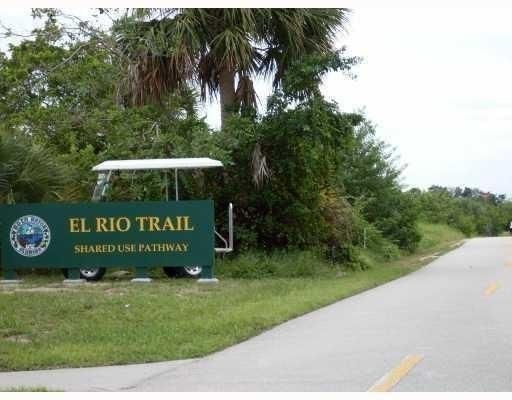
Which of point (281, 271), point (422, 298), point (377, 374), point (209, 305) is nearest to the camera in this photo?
point (377, 374)

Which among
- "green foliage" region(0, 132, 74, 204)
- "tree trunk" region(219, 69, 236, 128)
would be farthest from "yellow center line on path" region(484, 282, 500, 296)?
"green foliage" region(0, 132, 74, 204)

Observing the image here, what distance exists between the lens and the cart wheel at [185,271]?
63.3 feet

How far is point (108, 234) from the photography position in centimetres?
1895

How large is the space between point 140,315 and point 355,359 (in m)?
4.72

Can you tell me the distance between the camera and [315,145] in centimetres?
2170

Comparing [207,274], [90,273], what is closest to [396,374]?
[207,274]

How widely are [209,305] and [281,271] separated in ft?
21.0

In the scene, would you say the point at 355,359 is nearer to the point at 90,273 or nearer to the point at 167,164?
the point at 167,164

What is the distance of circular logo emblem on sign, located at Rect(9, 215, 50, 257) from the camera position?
62.6 feet

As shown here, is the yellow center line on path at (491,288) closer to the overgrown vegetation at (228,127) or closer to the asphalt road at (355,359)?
the asphalt road at (355,359)

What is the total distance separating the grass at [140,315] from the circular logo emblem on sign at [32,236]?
736 millimetres

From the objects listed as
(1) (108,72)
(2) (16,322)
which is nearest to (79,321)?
(2) (16,322)

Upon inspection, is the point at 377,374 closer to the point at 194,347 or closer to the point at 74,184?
the point at 194,347

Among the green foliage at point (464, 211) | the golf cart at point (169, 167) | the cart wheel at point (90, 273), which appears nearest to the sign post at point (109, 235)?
the cart wheel at point (90, 273)
